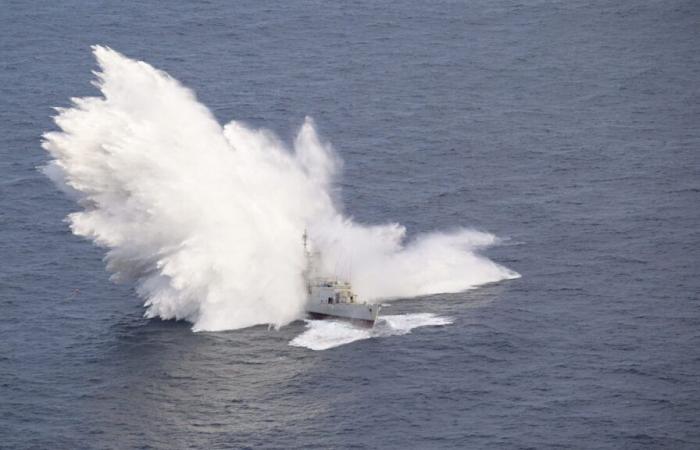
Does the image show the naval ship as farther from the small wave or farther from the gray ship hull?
the small wave

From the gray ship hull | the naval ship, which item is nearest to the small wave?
the gray ship hull

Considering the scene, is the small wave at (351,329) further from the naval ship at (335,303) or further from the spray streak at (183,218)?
the spray streak at (183,218)

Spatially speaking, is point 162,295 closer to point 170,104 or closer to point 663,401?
point 170,104

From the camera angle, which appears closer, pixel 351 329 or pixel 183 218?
pixel 351 329

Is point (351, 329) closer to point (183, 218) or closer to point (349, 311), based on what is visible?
point (349, 311)

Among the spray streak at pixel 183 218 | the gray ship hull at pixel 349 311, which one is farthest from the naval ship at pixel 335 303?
the spray streak at pixel 183 218

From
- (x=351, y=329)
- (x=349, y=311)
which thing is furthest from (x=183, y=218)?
(x=351, y=329)
